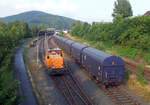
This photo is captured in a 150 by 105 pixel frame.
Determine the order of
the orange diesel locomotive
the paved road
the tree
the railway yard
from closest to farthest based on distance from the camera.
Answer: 1. the paved road
2. the railway yard
3. the orange diesel locomotive
4. the tree

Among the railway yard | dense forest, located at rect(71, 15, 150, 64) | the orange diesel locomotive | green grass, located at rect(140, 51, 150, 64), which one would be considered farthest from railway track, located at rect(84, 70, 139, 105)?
dense forest, located at rect(71, 15, 150, 64)

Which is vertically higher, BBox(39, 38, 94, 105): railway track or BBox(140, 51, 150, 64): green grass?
BBox(140, 51, 150, 64): green grass

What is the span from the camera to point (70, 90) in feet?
52.0

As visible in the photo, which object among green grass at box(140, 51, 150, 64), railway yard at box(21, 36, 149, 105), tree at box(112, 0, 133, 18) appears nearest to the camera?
railway yard at box(21, 36, 149, 105)

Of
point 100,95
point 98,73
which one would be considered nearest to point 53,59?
point 98,73

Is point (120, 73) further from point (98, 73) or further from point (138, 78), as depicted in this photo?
point (138, 78)

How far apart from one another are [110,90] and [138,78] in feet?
14.4

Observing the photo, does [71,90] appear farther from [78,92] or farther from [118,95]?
[118,95]

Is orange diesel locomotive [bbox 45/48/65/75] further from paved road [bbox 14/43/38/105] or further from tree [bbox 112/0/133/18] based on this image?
tree [bbox 112/0/133/18]

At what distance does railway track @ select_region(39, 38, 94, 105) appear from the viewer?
43.7 ft

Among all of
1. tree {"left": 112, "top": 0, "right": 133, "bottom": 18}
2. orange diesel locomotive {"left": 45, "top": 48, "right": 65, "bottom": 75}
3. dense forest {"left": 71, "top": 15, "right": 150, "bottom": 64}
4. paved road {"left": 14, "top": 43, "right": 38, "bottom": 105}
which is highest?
tree {"left": 112, "top": 0, "right": 133, "bottom": 18}

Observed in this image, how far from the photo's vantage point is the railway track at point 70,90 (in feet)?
43.7

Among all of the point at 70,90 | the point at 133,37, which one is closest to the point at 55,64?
the point at 70,90

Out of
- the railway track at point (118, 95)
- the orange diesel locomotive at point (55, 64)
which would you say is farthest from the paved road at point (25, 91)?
the railway track at point (118, 95)
